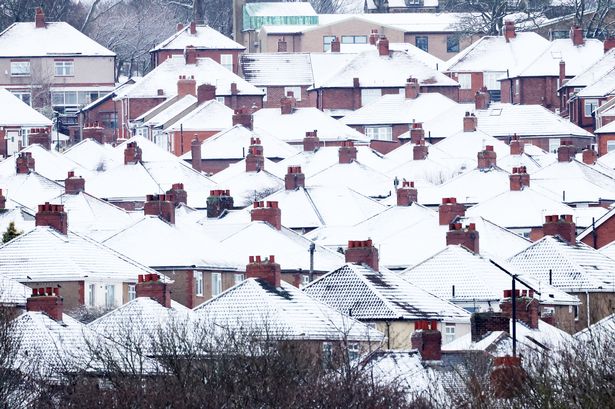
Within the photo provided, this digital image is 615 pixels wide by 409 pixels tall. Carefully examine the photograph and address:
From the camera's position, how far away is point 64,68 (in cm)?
16188

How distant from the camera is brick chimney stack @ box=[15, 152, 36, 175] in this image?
115 m

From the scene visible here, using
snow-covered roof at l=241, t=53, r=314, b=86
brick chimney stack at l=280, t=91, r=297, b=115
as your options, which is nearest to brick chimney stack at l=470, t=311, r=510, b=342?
brick chimney stack at l=280, t=91, r=297, b=115

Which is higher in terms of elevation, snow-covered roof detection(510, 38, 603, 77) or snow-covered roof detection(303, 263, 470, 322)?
snow-covered roof detection(510, 38, 603, 77)

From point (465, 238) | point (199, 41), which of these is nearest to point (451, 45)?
point (199, 41)

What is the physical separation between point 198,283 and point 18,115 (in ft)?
203

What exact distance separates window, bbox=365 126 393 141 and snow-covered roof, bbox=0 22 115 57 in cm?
1830

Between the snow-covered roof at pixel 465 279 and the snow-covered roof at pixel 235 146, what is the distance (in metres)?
48.1

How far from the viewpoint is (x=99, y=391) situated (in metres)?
56.9

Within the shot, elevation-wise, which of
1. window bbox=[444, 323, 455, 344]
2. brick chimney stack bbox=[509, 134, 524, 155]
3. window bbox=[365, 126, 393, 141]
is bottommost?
window bbox=[365, 126, 393, 141]

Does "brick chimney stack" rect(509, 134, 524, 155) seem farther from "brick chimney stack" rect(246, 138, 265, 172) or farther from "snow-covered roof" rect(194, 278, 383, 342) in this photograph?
"snow-covered roof" rect(194, 278, 383, 342)

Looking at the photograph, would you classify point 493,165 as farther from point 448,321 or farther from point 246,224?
point 448,321

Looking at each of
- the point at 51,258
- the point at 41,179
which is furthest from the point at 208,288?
the point at 41,179

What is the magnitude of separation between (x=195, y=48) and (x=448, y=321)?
83.9m

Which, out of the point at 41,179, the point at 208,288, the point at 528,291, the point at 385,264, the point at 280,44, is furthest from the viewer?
the point at 280,44
